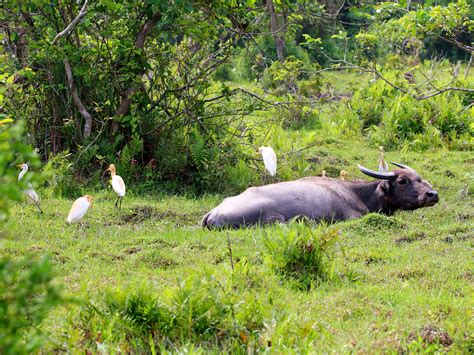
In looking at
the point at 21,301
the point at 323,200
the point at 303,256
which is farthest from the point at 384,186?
the point at 21,301

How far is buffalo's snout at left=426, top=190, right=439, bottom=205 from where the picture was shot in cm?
836

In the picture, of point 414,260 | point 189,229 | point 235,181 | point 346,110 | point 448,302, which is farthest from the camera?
point 346,110

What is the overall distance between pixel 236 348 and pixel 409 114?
8.45m

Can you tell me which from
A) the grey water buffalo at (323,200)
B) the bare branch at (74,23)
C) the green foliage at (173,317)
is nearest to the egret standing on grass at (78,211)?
the grey water buffalo at (323,200)

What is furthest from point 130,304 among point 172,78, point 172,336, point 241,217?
point 172,78

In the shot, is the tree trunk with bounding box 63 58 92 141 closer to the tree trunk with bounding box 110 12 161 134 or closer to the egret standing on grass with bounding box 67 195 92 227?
the tree trunk with bounding box 110 12 161 134

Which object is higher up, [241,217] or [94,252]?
[94,252]

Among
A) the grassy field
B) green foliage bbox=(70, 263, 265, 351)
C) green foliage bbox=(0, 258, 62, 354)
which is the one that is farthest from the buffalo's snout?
green foliage bbox=(0, 258, 62, 354)

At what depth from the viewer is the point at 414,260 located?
6.22m

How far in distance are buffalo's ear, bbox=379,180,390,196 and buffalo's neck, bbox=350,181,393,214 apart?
0.05 meters

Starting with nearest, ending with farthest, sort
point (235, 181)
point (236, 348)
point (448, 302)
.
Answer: point (236, 348) → point (448, 302) → point (235, 181)

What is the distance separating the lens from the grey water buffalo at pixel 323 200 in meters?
7.62

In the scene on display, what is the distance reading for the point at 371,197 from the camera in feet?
29.2

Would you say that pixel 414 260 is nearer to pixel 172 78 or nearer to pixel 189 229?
pixel 189 229
